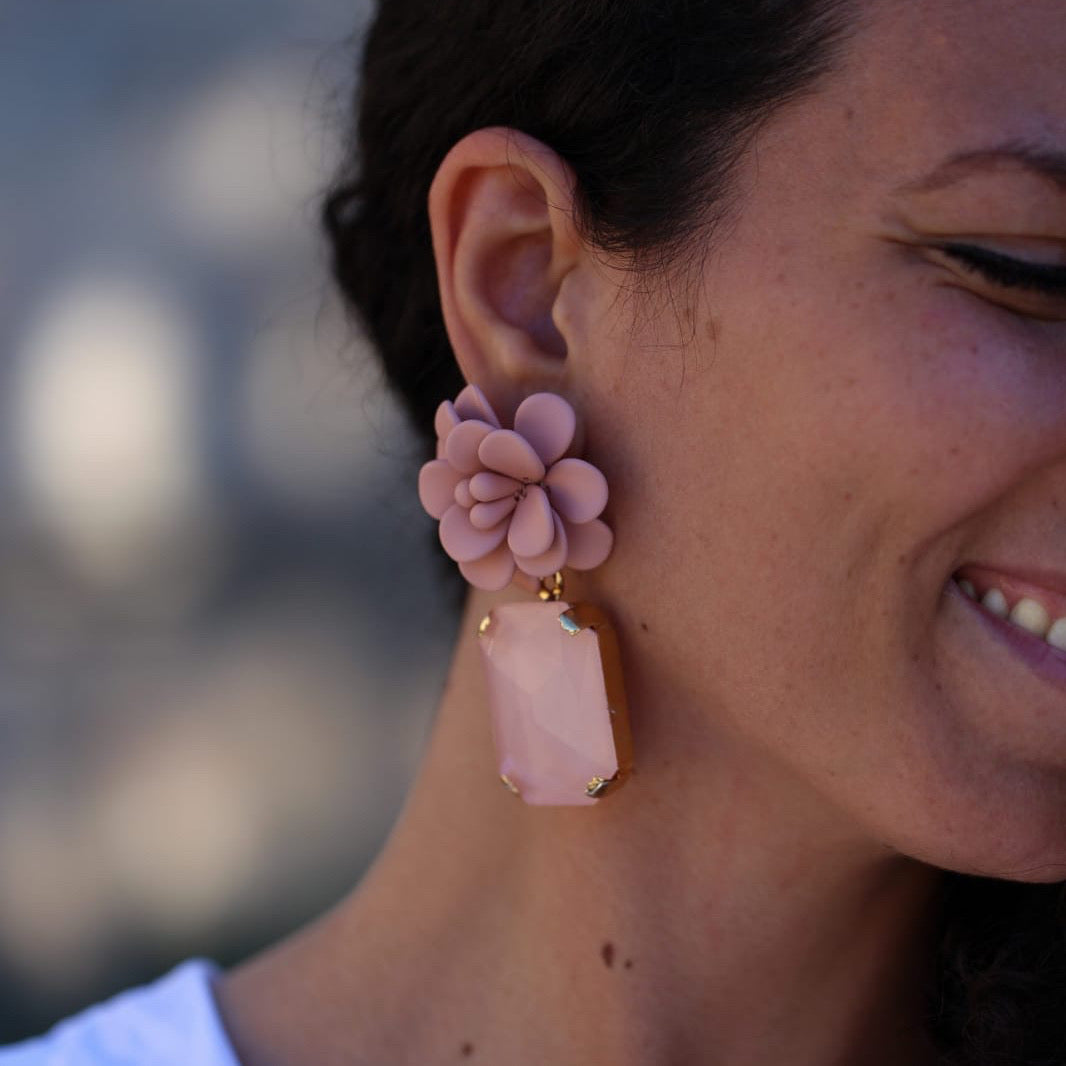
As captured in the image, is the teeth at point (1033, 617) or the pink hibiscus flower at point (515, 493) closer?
the teeth at point (1033, 617)

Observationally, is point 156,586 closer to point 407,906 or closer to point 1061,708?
point 407,906

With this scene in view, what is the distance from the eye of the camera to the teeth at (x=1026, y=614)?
135 cm

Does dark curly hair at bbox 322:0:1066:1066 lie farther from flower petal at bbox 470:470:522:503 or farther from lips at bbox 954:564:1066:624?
lips at bbox 954:564:1066:624

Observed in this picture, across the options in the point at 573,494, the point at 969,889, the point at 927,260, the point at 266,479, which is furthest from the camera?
the point at 266,479

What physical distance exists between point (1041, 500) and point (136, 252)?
2.69 metres

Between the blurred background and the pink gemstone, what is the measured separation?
1.87 metres

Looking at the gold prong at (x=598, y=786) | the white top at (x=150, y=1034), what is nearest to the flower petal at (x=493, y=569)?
the gold prong at (x=598, y=786)

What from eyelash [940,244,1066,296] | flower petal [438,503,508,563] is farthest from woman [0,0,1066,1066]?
flower petal [438,503,508,563]

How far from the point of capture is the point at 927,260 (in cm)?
131

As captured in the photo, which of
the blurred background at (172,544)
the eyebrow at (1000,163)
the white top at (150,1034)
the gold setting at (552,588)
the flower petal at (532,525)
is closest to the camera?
the eyebrow at (1000,163)

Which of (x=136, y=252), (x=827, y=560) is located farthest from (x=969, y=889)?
(x=136, y=252)

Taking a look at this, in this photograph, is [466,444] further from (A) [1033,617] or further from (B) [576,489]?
(A) [1033,617]

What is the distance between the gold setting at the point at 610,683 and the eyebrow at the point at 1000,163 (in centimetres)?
52

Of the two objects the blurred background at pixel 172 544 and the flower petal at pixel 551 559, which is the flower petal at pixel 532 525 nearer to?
the flower petal at pixel 551 559
